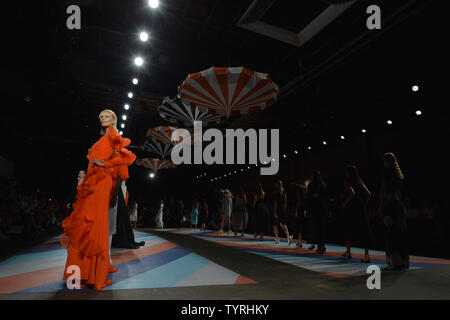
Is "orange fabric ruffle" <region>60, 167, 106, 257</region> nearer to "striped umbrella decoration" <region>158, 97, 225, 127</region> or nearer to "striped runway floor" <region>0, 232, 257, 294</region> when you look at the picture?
"striped runway floor" <region>0, 232, 257, 294</region>

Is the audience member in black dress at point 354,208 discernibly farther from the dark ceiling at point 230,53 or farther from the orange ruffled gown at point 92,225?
the orange ruffled gown at point 92,225

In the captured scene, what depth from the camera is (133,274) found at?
3314mm

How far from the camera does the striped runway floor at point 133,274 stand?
Result: 9.02 feet

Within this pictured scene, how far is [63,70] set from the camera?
9.17 meters

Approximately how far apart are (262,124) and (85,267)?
39.0 feet

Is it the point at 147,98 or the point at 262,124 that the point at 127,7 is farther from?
the point at 262,124

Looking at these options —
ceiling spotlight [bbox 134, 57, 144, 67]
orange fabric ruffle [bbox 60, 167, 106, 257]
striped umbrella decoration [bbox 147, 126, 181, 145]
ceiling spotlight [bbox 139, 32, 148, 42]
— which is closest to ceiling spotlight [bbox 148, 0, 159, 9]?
ceiling spotlight [bbox 139, 32, 148, 42]

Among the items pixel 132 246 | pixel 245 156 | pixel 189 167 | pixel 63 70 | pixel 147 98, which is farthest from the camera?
pixel 189 167

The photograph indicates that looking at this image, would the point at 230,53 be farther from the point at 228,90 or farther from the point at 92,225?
the point at 92,225

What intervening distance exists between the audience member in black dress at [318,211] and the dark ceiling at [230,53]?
3.98 m

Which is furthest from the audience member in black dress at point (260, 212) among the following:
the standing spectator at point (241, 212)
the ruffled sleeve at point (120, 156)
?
the ruffled sleeve at point (120, 156)

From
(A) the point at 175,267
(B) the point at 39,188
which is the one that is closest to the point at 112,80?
(A) the point at 175,267

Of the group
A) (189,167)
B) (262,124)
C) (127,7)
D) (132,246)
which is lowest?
(132,246)

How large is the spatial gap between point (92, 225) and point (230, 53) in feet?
24.5
